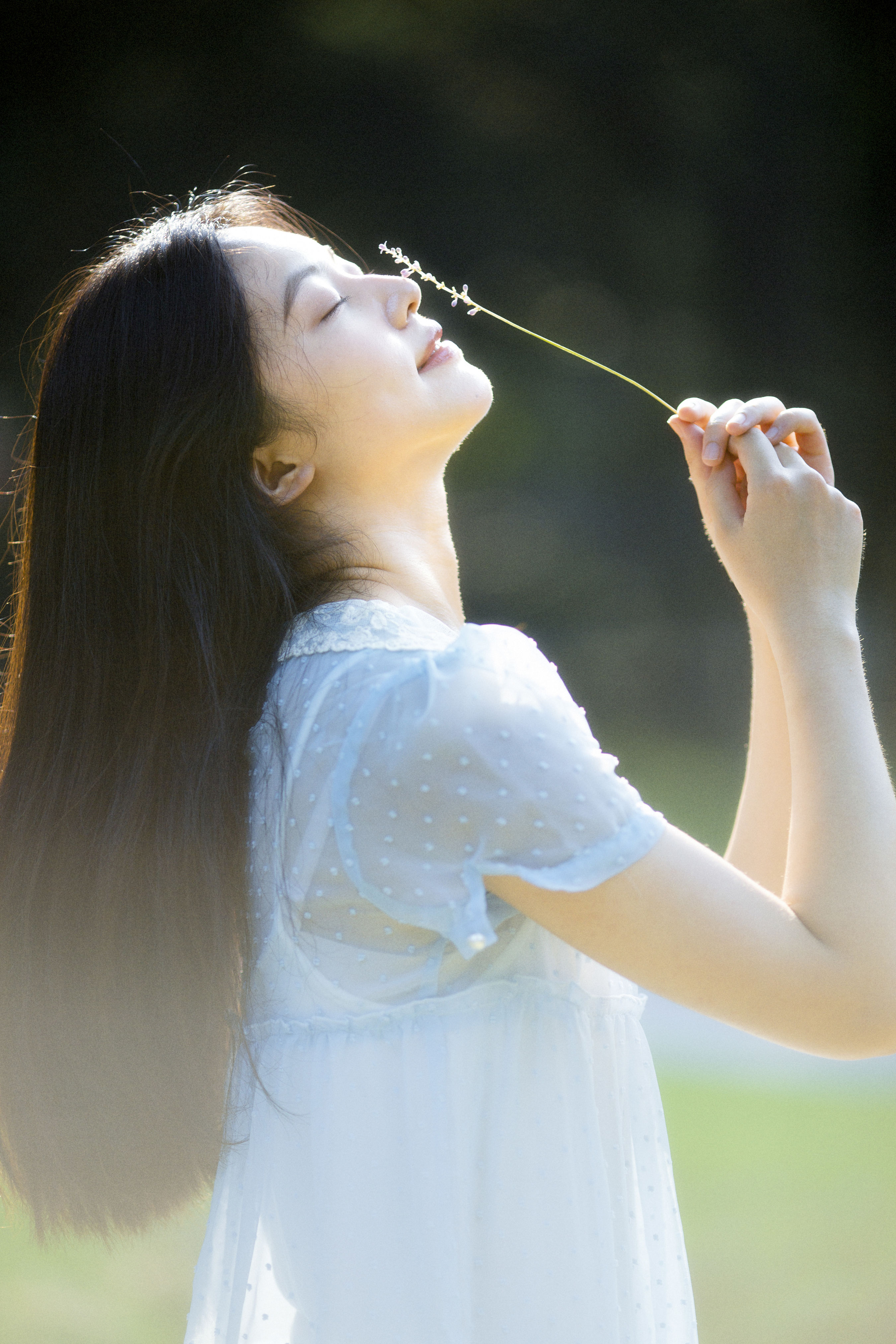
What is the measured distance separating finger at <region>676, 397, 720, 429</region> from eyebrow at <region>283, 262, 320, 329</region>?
316mm

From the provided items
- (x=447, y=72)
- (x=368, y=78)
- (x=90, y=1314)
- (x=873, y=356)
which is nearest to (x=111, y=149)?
(x=368, y=78)

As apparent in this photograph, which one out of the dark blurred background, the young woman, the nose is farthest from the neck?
the dark blurred background

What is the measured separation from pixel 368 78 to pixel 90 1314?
4.91 m

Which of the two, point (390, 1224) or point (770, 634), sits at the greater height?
point (770, 634)

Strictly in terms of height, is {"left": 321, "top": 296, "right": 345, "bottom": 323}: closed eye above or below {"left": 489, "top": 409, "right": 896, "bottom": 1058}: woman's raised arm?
above

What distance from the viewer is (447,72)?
16.9 feet

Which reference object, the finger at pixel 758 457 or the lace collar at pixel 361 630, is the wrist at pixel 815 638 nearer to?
the finger at pixel 758 457

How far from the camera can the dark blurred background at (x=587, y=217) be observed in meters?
4.83

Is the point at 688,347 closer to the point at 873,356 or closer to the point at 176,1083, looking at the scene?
the point at 873,356

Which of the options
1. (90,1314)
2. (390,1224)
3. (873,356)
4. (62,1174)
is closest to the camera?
(390,1224)

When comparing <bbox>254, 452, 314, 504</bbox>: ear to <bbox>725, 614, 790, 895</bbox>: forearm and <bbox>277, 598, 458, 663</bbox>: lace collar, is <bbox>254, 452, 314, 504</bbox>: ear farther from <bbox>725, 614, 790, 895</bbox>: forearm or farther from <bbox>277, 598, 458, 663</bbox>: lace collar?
<bbox>725, 614, 790, 895</bbox>: forearm

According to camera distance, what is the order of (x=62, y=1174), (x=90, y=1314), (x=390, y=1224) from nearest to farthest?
1. (x=390, y=1224)
2. (x=62, y=1174)
3. (x=90, y=1314)

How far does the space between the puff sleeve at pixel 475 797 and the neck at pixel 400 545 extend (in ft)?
0.64

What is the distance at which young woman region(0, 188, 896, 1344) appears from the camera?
0.67 m
